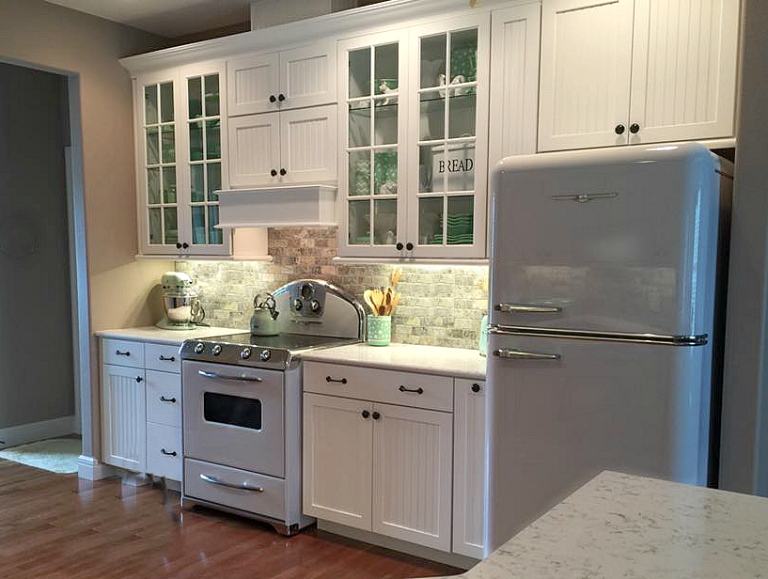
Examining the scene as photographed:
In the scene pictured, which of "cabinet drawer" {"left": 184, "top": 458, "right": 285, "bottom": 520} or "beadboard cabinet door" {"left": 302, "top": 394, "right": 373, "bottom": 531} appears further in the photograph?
"cabinet drawer" {"left": 184, "top": 458, "right": 285, "bottom": 520}

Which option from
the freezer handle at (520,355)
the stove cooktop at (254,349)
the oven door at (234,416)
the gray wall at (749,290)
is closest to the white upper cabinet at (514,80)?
the gray wall at (749,290)

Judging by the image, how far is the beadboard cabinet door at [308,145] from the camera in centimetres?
343

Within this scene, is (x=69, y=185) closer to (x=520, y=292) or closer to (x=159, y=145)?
(x=159, y=145)

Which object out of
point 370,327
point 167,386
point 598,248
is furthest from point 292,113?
point 598,248

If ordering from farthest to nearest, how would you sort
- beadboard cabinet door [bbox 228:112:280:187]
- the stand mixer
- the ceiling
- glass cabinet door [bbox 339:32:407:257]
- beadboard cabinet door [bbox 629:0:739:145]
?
the stand mixer → the ceiling → beadboard cabinet door [bbox 228:112:280:187] → glass cabinet door [bbox 339:32:407:257] → beadboard cabinet door [bbox 629:0:739:145]

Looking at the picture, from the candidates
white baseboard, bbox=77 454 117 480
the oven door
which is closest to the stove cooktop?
the oven door

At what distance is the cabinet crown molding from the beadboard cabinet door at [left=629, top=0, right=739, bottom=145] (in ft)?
1.70

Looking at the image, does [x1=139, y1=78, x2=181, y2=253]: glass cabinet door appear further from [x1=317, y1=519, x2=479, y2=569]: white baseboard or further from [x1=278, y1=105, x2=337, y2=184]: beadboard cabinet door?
[x1=317, y1=519, x2=479, y2=569]: white baseboard

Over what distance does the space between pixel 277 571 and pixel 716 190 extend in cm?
230

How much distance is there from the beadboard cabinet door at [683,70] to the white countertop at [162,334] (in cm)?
259

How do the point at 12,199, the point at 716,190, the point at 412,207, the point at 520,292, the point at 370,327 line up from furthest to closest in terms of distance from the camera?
the point at 12,199
the point at 370,327
the point at 412,207
the point at 520,292
the point at 716,190

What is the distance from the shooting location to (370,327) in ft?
11.5

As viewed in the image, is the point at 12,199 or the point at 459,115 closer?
the point at 459,115

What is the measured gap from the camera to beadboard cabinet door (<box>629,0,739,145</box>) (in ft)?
7.89
